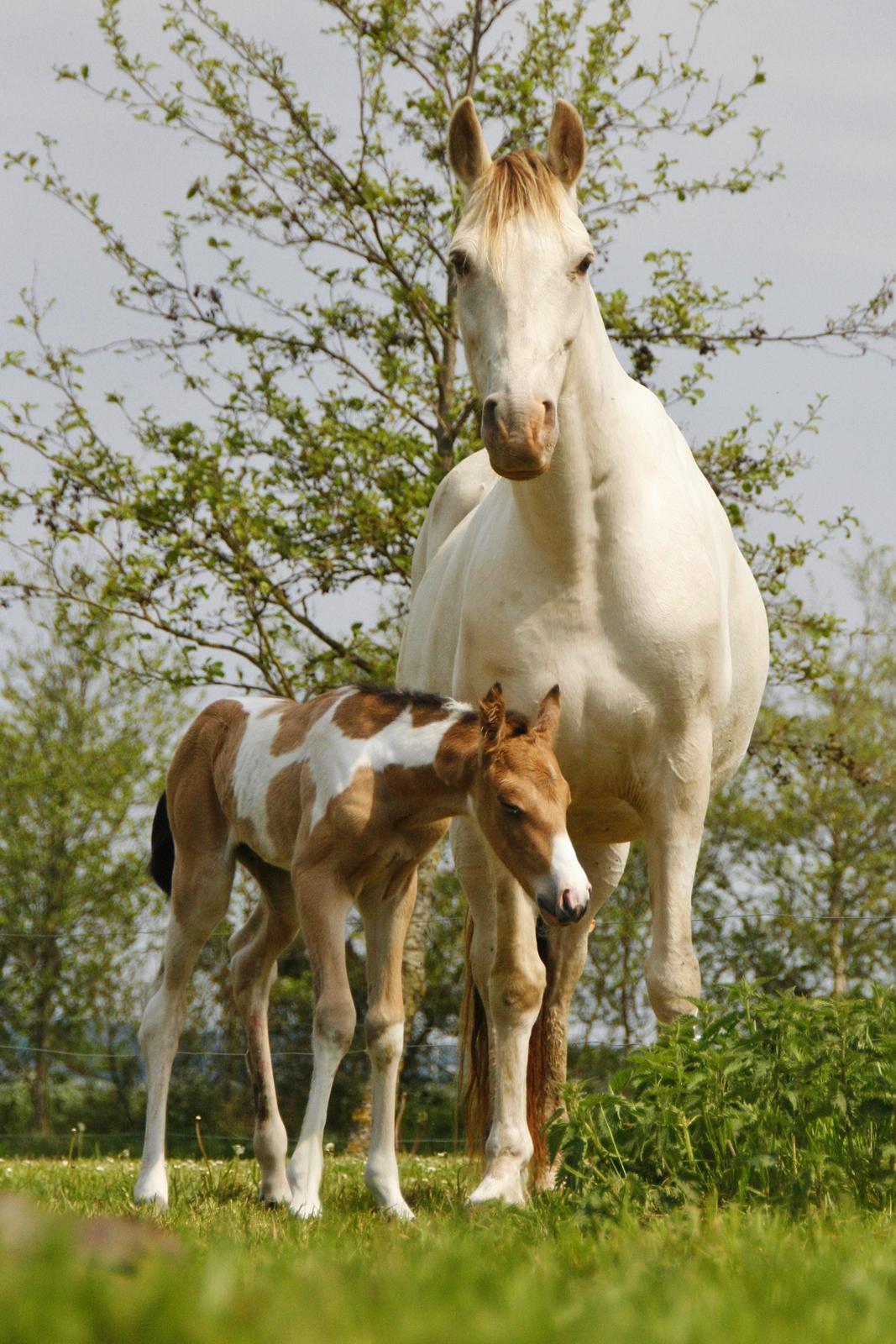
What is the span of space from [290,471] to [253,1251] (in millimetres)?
8619

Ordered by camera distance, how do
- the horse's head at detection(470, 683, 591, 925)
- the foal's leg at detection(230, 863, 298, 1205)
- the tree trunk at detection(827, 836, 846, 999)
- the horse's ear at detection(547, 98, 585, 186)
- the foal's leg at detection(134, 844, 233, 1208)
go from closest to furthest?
1. the horse's head at detection(470, 683, 591, 925)
2. the horse's ear at detection(547, 98, 585, 186)
3. the foal's leg at detection(230, 863, 298, 1205)
4. the foal's leg at detection(134, 844, 233, 1208)
5. the tree trunk at detection(827, 836, 846, 999)

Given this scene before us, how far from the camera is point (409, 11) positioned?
11375 mm

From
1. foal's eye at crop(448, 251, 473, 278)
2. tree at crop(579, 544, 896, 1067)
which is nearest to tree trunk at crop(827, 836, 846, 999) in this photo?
tree at crop(579, 544, 896, 1067)

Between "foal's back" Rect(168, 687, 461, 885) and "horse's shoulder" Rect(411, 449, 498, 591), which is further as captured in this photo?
"horse's shoulder" Rect(411, 449, 498, 591)

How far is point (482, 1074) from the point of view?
18.6 ft

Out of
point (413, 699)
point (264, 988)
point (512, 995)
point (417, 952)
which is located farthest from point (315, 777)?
point (417, 952)

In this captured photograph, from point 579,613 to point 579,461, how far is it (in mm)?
483

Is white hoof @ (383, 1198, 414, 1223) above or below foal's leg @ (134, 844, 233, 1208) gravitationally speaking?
below

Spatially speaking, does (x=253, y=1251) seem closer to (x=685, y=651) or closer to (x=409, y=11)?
(x=685, y=651)

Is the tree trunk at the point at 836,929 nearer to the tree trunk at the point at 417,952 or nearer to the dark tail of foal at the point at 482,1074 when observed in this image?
the tree trunk at the point at 417,952

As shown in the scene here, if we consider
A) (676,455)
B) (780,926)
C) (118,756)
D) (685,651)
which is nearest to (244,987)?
(685,651)

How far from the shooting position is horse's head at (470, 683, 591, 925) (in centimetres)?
402

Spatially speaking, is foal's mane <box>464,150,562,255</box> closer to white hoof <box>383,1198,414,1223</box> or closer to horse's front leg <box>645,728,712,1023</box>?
horse's front leg <box>645,728,712,1023</box>

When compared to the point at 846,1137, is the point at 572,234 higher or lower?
higher
